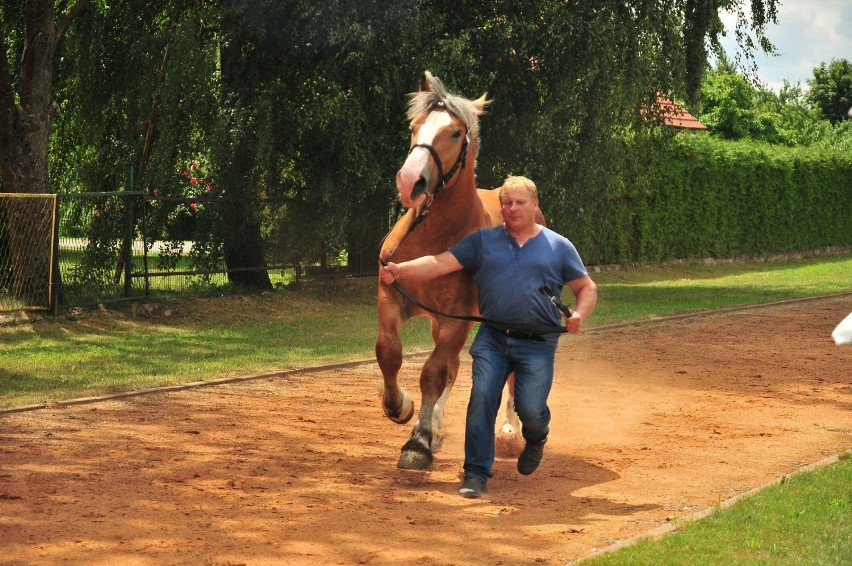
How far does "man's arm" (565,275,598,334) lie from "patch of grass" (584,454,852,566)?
1.31 meters

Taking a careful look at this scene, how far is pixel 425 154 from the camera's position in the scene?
759cm

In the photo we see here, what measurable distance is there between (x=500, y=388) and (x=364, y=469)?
1272mm

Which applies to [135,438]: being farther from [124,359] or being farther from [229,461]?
[124,359]

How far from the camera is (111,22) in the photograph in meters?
21.0

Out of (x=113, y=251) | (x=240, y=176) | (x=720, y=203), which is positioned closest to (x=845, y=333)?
(x=113, y=251)

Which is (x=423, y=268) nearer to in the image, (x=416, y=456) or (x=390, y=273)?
(x=390, y=273)

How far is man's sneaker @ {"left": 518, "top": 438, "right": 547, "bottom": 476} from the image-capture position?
24.8ft

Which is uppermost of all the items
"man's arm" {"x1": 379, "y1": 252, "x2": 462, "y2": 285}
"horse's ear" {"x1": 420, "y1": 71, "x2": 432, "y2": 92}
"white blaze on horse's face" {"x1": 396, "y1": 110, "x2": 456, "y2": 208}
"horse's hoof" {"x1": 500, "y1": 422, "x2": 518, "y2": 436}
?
"horse's ear" {"x1": 420, "y1": 71, "x2": 432, "y2": 92}

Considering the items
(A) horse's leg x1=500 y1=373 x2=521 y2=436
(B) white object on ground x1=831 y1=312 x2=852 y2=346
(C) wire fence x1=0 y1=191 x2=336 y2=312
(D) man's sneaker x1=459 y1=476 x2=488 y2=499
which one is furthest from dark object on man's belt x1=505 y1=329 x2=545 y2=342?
(C) wire fence x1=0 y1=191 x2=336 y2=312

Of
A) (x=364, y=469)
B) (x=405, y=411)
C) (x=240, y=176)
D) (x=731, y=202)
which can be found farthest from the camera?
(x=731, y=202)

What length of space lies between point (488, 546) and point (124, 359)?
8.73 metres

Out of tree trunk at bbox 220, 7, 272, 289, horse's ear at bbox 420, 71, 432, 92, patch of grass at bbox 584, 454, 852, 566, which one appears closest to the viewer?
patch of grass at bbox 584, 454, 852, 566

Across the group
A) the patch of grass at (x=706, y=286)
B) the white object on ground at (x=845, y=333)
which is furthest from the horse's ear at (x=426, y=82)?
the patch of grass at (x=706, y=286)

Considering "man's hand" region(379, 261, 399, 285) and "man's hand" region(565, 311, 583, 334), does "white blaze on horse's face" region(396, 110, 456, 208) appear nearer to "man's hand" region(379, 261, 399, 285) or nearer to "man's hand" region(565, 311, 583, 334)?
"man's hand" region(379, 261, 399, 285)
